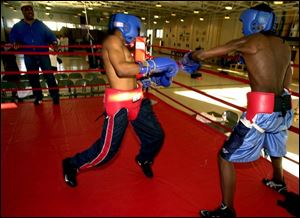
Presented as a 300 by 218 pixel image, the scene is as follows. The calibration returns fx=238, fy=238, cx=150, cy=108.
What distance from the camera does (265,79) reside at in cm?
144

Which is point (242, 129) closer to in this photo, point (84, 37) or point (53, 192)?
point (53, 192)

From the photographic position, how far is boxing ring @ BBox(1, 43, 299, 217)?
169 centimetres

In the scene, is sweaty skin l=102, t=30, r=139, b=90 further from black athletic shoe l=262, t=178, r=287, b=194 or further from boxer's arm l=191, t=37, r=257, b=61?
black athletic shoe l=262, t=178, r=287, b=194

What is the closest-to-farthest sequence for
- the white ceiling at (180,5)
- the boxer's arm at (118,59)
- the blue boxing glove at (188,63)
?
the boxer's arm at (118,59)
the blue boxing glove at (188,63)
the white ceiling at (180,5)

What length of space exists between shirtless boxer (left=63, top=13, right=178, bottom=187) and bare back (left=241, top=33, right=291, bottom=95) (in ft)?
1.80

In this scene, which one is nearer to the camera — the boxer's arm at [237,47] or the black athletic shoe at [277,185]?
the boxer's arm at [237,47]

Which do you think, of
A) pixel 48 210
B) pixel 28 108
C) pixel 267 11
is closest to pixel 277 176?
pixel 267 11

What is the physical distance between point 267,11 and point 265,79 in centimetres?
41

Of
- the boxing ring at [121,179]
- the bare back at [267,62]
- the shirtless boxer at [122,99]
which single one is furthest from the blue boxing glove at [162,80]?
the boxing ring at [121,179]

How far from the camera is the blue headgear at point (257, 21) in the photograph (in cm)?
143

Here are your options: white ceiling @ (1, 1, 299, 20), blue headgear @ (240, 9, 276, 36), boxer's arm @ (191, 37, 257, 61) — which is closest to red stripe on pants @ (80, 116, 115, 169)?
boxer's arm @ (191, 37, 257, 61)

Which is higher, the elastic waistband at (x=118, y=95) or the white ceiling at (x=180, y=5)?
the white ceiling at (x=180, y=5)

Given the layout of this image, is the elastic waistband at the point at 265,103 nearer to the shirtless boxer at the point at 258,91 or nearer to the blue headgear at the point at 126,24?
the shirtless boxer at the point at 258,91

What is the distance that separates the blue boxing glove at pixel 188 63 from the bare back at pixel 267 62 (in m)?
0.48
